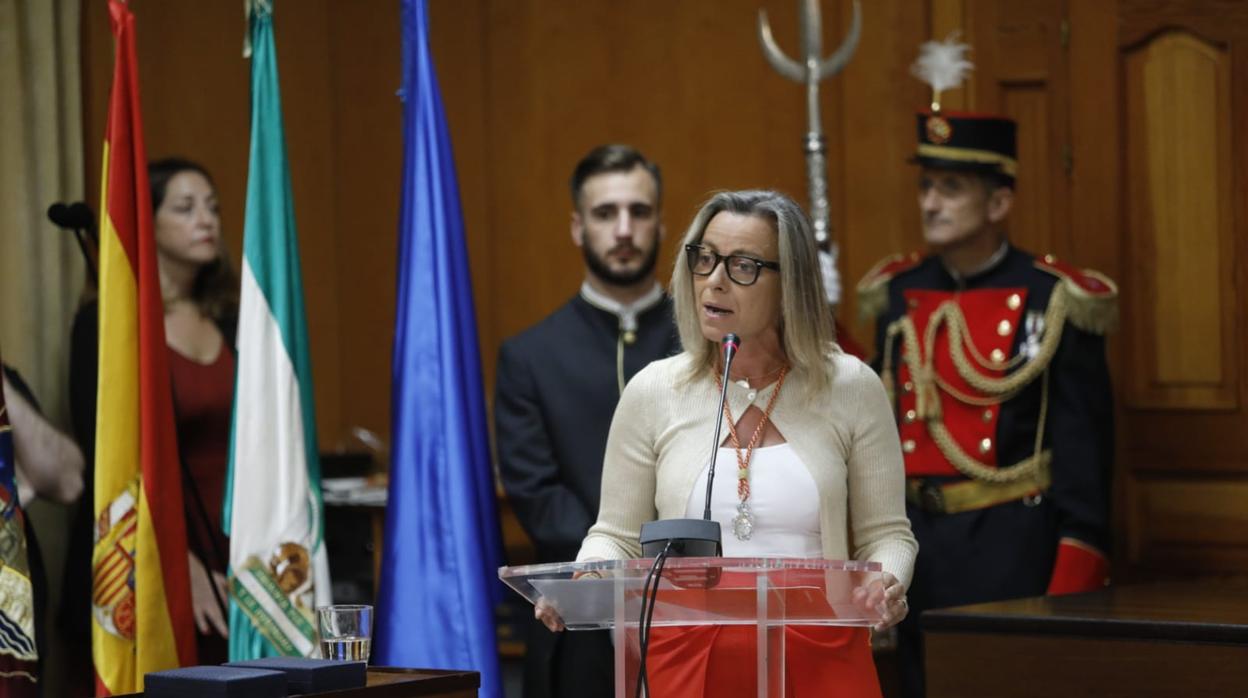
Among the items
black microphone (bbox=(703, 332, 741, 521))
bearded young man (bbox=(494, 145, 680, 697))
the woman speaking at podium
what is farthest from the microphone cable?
bearded young man (bbox=(494, 145, 680, 697))

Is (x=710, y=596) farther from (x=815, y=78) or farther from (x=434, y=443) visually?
(x=815, y=78)

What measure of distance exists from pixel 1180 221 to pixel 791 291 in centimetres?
205

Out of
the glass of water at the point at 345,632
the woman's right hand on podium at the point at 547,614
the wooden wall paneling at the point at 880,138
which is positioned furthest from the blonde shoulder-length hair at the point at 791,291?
the wooden wall paneling at the point at 880,138

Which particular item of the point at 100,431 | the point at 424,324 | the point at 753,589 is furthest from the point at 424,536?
the point at 753,589

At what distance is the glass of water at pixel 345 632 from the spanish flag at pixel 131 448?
1053 millimetres

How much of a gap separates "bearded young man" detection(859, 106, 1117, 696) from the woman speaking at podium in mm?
1278

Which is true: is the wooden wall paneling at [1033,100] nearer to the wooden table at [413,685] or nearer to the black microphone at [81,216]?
the black microphone at [81,216]

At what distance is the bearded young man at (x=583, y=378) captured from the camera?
337cm

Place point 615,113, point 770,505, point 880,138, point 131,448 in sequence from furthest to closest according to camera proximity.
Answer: point 615,113 < point 880,138 < point 131,448 < point 770,505

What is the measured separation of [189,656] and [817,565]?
63.7 inches

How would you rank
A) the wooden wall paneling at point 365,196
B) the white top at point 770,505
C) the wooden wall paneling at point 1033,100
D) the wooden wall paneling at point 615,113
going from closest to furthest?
the white top at point 770,505, the wooden wall paneling at point 1033,100, the wooden wall paneling at point 615,113, the wooden wall paneling at point 365,196

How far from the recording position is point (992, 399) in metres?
3.73

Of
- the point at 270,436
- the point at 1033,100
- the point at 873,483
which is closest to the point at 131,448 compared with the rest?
the point at 270,436

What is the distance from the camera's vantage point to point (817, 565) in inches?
78.8
